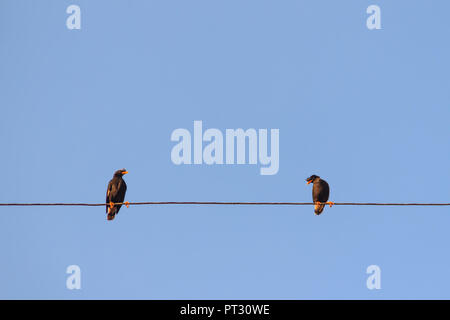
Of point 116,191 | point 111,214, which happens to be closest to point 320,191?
point 116,191

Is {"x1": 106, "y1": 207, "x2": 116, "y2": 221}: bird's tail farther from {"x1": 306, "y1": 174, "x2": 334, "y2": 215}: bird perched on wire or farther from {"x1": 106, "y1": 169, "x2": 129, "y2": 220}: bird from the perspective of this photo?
{"x1": 306, "y1": 174, "x2": 334, "y2": 215}: bird perched on wire

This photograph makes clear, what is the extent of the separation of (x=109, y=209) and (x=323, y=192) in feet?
13.9

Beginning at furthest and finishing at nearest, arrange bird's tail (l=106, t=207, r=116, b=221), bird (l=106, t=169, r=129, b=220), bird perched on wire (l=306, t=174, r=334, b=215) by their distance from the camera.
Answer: bird perched on wire (l=306, t=174, r=334, b=215)
bird (l=106, t=169, r=129, b=220)
bird's tail (l=106, t=207, r=116, b=221)

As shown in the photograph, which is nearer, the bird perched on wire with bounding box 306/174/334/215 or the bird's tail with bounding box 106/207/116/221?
the bird's tail with bounding box 106/207/116/221

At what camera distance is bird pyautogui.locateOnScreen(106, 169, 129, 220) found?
14.4 meters

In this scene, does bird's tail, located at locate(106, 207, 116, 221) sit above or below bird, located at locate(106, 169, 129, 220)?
below

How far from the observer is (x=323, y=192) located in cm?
1505

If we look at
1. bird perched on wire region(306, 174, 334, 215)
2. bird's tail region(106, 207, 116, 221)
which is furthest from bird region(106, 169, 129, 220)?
bird perched on wire region(306, 174, 334, 215)

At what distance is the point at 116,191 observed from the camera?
1452 centimetres

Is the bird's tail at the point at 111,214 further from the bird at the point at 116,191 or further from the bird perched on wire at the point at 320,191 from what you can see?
the bird perched on wire at the point at 320,191
